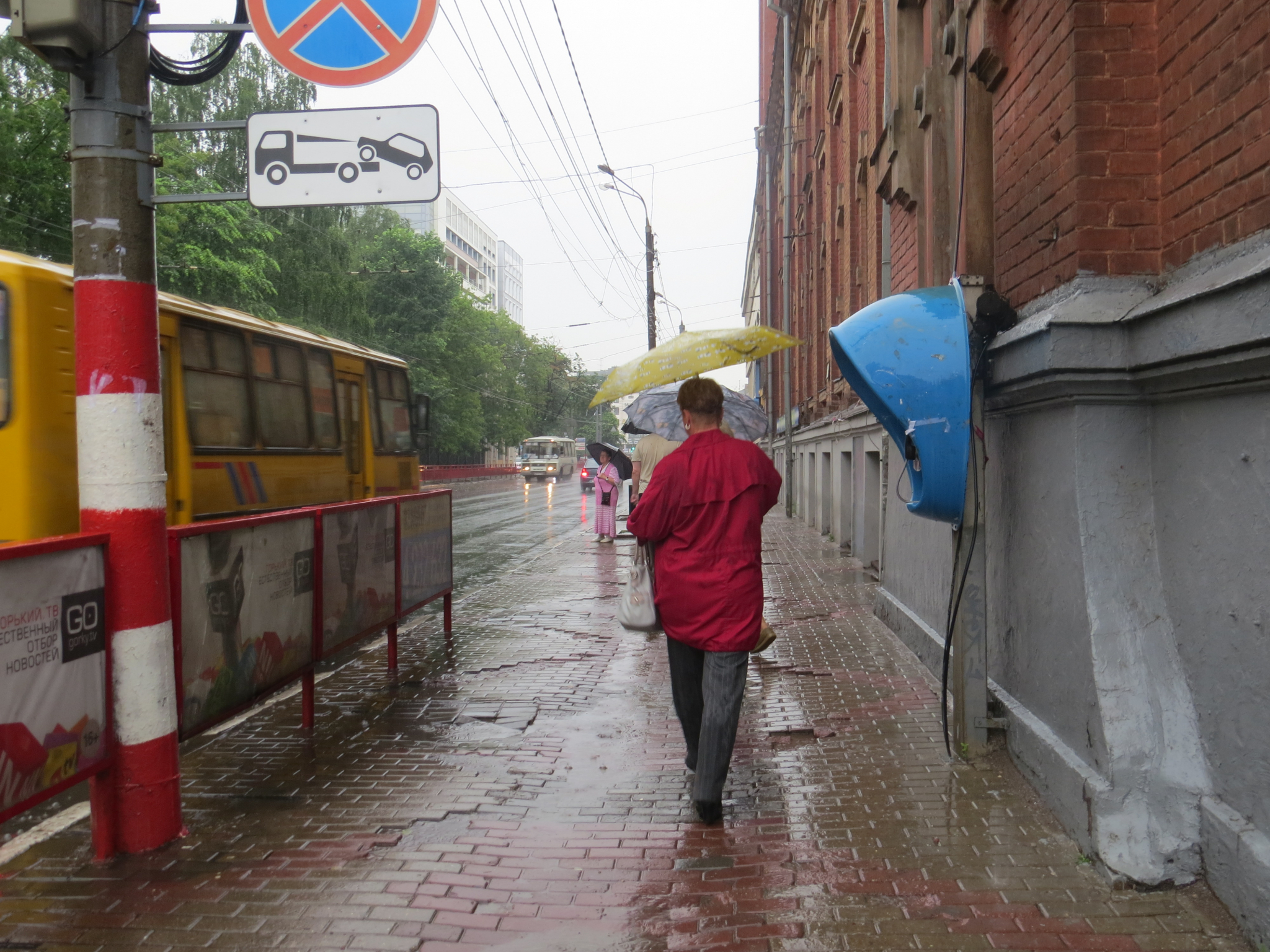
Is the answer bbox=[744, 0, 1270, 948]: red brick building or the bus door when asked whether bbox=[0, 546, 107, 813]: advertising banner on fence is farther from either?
the bus door

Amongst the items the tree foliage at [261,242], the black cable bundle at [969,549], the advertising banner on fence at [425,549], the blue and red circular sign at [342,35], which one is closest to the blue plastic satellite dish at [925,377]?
the black cable bundle at [969,549]

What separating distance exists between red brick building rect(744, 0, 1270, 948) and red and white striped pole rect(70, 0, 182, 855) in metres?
3.54

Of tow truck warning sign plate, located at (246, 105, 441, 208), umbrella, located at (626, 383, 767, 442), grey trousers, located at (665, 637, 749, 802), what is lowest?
grey trousers, located at (665, 637, 749, 802)

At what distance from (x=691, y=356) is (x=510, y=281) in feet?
460

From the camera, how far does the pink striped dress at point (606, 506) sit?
696 inches

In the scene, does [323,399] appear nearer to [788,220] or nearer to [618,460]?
[618,460]

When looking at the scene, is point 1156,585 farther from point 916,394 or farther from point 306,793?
point 306,793

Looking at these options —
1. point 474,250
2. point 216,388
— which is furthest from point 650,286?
point 474,250

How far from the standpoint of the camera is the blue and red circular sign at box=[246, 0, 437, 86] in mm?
4520

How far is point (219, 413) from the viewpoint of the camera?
9.16 m

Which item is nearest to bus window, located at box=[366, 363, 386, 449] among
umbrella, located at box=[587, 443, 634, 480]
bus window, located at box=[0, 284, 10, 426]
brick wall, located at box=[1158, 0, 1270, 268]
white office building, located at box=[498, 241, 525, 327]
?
umbrella, located at box=[587, 443, 634, 480]

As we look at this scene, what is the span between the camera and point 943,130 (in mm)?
6156

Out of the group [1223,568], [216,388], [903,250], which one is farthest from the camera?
[903,250]

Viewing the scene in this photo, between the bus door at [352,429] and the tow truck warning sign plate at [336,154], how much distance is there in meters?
7.80
